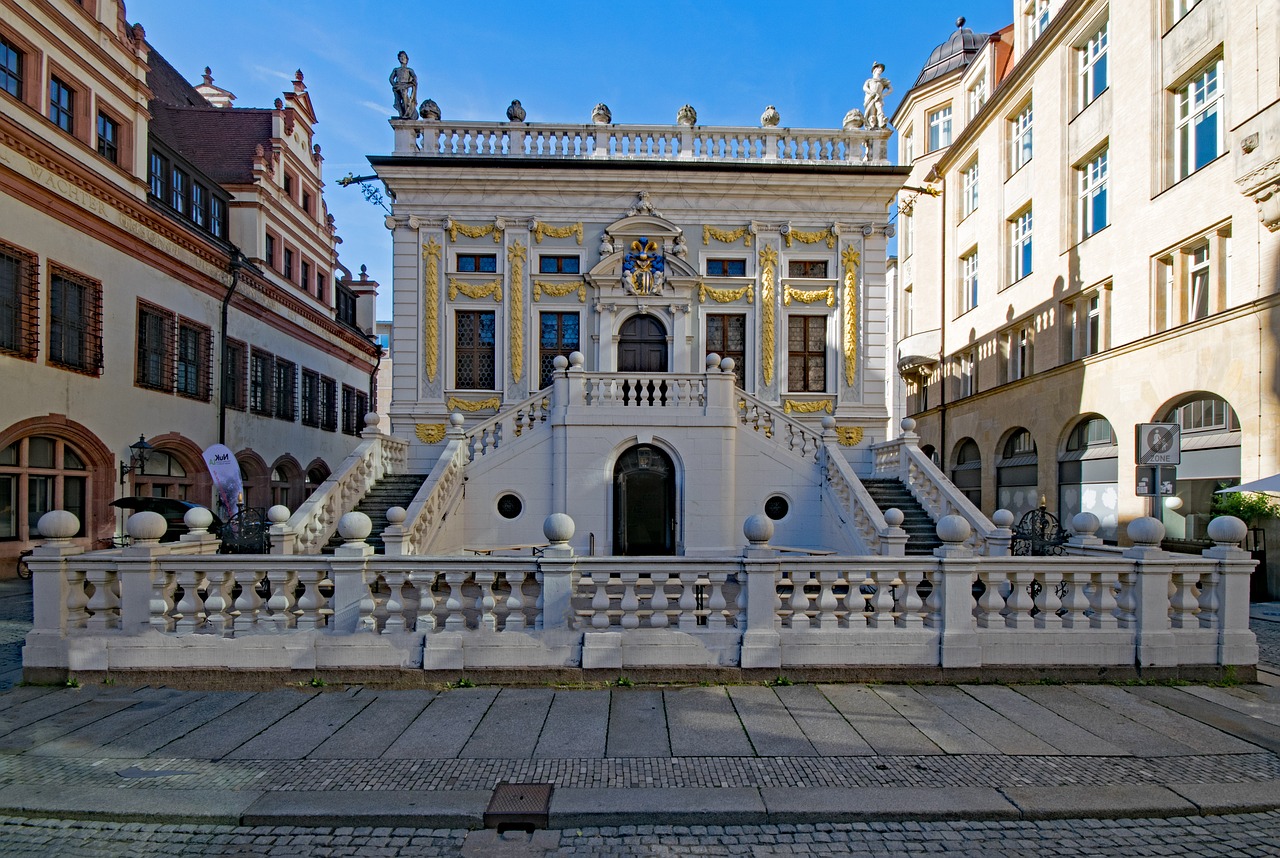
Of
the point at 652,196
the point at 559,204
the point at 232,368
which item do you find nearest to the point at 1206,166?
the point at 652,196

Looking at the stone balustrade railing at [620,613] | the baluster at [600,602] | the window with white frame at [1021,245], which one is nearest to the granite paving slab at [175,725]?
the stone balustrade railing at [620,613]

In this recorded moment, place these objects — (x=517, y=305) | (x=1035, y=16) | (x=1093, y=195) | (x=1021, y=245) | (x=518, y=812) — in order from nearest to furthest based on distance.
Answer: (x=518, y=812), (x=517, y=305), (x=1093, y=195), (x=1035, y=16), (x=1021, y=245)

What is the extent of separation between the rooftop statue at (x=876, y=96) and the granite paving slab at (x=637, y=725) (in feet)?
58.1

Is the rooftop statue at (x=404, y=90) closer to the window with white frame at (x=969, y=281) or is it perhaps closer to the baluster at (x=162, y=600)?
the baluster at (x=162, y=600)

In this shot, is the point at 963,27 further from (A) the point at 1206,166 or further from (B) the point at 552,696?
(B) the point at 552,696

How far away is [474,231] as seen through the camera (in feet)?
60.5

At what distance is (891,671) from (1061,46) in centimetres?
2577

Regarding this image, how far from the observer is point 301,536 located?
1205cm

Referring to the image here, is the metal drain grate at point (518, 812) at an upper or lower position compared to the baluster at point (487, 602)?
lower

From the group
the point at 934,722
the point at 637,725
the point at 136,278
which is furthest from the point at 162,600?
the point at 136,278

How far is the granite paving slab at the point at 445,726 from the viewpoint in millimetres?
5387

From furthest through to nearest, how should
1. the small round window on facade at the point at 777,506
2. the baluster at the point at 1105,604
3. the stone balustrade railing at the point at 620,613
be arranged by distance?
1. the small round window on facade at the point at 777,506
2. the baluster at the point at 1105,604
3. the stone balustrade railing at the point at 620,613

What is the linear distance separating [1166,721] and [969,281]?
2983cm

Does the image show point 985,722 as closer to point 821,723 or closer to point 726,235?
point 821,723
